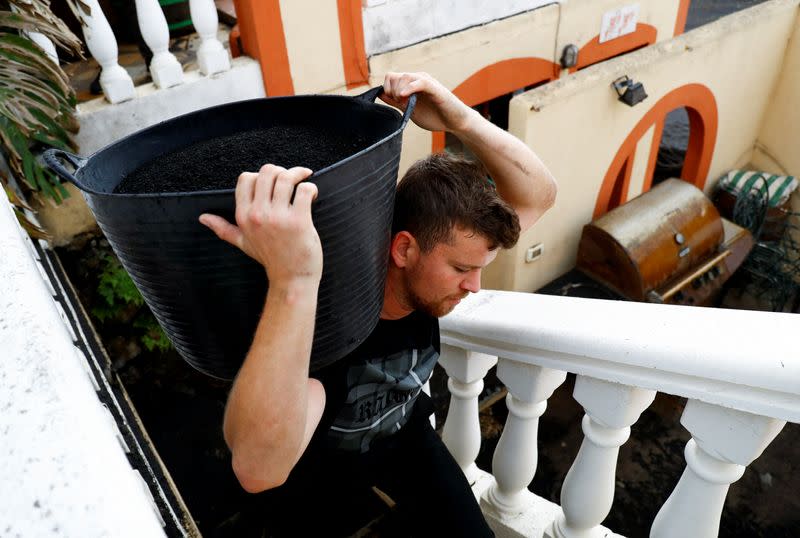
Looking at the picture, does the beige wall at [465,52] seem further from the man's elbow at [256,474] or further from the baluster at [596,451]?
the man's elbow at [256,474]

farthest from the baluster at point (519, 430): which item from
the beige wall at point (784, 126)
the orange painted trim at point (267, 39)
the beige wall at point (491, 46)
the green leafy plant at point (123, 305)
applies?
the beige wall at point (784, 126)

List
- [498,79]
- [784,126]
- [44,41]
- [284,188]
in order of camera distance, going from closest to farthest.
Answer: [284,188] → [44,41] → [498,79] → [784,126]

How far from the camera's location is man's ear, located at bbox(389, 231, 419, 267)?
1.39 meters

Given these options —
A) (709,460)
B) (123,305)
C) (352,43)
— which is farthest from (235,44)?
(709,460)

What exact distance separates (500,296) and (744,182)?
8050 mm

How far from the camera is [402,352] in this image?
1.53 meters

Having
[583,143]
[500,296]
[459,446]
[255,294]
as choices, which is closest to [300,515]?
[459,446]

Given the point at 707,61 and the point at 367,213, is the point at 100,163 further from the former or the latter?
the point at 707,61

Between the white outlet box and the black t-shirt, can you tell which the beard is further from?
the white outlet box

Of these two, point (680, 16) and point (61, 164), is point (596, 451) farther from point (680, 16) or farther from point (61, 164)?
point (680, 16)

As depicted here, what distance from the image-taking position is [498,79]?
5070mm

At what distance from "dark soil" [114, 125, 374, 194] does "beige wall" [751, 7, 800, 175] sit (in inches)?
343

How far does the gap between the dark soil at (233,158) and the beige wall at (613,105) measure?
13.9 feet

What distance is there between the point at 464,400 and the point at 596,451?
19.3 inches
